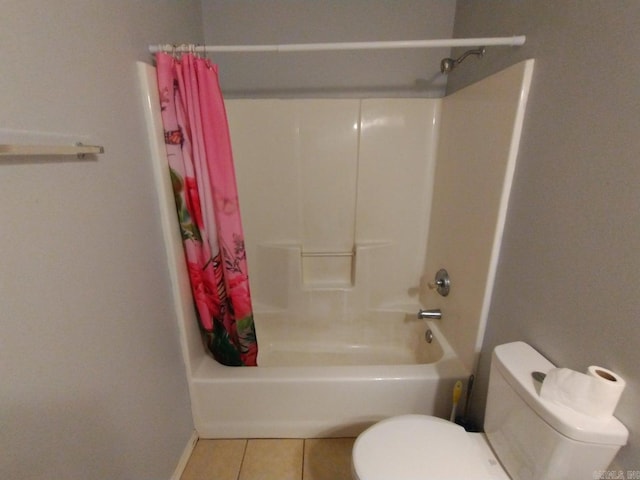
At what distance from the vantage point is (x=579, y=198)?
761 millimetres

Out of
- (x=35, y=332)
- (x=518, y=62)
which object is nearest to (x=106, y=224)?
(x=35, y=332)

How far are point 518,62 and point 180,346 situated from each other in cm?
171

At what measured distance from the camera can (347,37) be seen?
1655 mm

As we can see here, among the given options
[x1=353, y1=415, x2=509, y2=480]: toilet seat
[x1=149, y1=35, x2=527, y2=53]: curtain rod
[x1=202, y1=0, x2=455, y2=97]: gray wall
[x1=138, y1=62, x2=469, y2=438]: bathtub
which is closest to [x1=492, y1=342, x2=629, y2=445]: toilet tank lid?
[x1=353, y1=415, x2=509, y2=480]: toilet seat

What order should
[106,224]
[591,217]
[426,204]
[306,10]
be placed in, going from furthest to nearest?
[426,204], [306,10], [106,224], [591,217]

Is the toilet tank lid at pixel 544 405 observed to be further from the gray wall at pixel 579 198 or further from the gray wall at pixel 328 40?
the gray wall at pixel 328 40

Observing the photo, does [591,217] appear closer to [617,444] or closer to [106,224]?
[617,444]

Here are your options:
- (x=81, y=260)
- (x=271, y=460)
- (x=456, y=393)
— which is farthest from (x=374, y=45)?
(x=271, y=460)

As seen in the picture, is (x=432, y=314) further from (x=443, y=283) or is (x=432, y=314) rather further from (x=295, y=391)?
(x=295, y=391)

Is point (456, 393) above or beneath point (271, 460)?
above

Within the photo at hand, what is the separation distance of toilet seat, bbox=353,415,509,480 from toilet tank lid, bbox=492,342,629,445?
0.89 feet

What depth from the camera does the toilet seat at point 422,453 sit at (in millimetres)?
851

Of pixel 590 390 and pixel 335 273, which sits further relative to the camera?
pixel 335 273

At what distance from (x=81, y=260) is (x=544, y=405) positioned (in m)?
1.22
